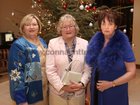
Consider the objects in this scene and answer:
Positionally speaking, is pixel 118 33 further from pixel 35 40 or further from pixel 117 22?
pixel 35 40

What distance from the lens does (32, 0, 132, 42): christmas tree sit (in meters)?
3.78

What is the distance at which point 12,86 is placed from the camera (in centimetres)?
220

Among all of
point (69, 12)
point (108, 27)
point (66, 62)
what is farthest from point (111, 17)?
point (69, 12)

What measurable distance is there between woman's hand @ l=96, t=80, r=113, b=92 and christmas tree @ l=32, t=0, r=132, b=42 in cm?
188

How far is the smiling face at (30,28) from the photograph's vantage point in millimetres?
2238

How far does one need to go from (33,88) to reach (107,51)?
80 cm

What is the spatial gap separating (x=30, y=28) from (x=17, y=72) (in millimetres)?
422

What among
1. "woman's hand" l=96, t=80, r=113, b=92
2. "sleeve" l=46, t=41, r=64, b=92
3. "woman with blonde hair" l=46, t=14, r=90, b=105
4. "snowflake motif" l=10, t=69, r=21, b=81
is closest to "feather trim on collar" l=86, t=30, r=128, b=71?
"woman's hand" l=96, t=80, r=113, b=92

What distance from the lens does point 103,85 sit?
194 cm

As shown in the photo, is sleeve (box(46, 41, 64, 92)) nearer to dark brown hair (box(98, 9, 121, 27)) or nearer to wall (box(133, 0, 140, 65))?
dark brown hair (box(98, 9, 121, 27))

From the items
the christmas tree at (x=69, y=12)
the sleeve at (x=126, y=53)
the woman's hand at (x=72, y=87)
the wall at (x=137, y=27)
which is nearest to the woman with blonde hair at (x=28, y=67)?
the woman's hand at (x=72, y=87)

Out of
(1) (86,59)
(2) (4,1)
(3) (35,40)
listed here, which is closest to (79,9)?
(3) (35,40)

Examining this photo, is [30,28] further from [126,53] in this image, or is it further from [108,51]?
[126,53]

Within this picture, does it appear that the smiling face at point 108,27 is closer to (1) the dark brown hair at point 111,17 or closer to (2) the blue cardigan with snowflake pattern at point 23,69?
(1) the dark brown hair at point 111,17
